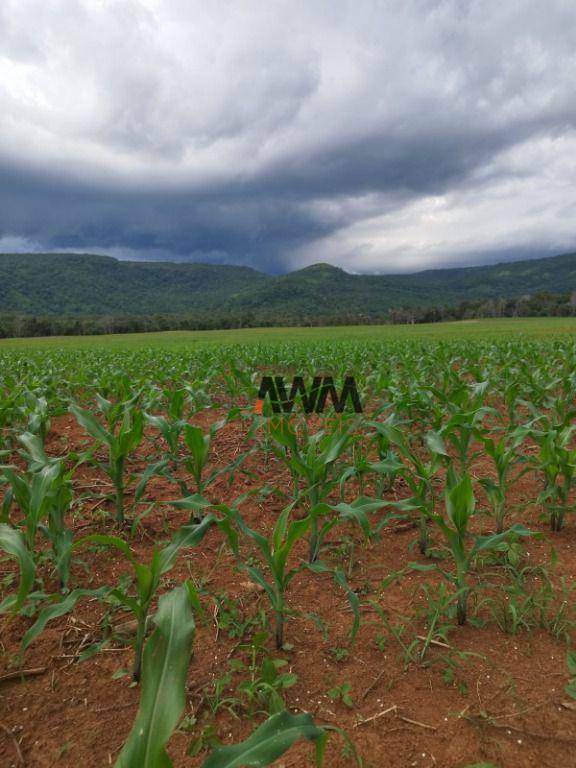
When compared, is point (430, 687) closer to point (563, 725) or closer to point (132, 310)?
point (563, 725)

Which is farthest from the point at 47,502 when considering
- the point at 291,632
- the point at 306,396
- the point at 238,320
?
the point at 238,320

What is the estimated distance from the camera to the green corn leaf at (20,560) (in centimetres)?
146

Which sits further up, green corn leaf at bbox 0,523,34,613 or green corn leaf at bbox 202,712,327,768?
green corn leaf at bbox 0,523,34,613

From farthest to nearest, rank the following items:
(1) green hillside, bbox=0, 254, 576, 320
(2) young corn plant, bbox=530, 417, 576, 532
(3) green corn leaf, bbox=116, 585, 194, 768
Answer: (1) green hillside, bbox=0, 254, 576, 320 → (2) young corn plant, bbox=530, 417, 576, 532 → (3) green corn leaf, bbox=116, 585, 194, 768

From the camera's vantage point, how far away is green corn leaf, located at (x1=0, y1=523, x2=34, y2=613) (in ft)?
4.80

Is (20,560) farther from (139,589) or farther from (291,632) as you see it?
(291,632)

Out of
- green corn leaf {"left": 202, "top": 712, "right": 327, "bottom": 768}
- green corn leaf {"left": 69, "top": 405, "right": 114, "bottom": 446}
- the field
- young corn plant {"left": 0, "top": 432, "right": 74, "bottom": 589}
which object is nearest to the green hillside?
green corn leaf {"left": 69, "top": 405, "right": 114, "bottom": 446}

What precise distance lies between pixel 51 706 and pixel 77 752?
250 mm

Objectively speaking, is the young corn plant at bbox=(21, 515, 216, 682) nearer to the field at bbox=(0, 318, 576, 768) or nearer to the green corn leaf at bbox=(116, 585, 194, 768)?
the field at bbox=(0, 318, 576, 768)

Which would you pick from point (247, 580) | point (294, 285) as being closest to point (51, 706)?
point (247, 580)

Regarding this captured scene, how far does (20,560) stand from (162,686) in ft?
2.61

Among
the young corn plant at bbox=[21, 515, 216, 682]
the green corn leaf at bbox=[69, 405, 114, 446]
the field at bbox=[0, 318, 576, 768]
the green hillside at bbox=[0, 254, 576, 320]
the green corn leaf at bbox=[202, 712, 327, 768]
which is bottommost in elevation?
the field at bbox=[0, 318, 576, 768]

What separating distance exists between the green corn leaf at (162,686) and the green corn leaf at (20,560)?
58 cm

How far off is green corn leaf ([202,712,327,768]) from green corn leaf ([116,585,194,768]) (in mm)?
131
